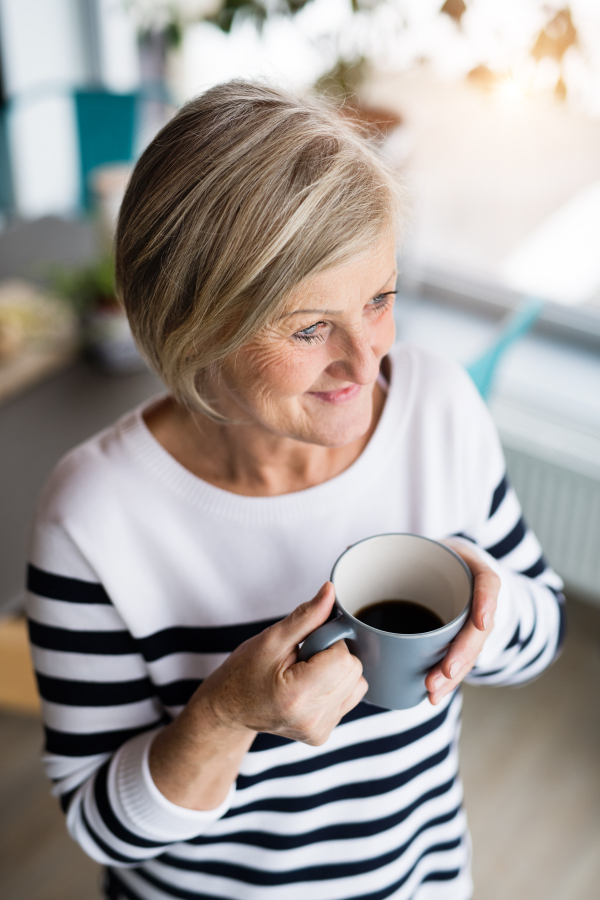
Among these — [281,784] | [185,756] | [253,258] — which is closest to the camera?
→ [253,258]

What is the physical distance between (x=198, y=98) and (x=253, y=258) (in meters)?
0.19

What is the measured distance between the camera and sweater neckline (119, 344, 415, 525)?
2.67ft

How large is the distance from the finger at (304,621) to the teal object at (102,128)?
2.59m

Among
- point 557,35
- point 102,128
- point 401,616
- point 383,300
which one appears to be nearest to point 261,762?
point 401,616

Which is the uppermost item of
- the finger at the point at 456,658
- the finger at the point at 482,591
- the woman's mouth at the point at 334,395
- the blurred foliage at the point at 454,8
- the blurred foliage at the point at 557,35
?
the blurred foliage at the point at 454,8

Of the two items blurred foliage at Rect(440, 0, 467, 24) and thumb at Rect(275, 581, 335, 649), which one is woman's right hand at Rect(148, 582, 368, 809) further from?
blurred foliage at Rect(440, 0, 467, 24)

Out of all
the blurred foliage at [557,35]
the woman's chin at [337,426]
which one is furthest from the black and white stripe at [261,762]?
the blurred foliage at [557,35]

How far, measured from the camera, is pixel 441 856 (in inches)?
39.5

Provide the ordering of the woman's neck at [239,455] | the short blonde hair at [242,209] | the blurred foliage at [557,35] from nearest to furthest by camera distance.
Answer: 1. the short blonde hair at [242,209]
2. the woman's neck at [239,455]
3. the blurred foliage at [557,35]

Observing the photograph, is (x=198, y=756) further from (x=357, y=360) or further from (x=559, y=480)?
(x=559, y=480)

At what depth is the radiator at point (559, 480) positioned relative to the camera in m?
1.94

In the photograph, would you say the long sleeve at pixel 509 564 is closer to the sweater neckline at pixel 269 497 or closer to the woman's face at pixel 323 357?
the sweater neckline at pixel 269 497

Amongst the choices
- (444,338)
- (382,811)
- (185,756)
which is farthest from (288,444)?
(444,338)

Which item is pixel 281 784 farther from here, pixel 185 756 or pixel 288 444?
pixel 288 444
